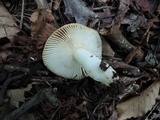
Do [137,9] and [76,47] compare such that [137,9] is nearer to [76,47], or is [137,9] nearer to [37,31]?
[76,47]

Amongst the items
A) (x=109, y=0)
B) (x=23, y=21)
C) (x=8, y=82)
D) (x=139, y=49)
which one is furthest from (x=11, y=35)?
(x=139, y=49)

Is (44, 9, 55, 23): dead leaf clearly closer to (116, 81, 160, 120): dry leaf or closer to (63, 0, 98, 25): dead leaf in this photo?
(63, 0, 98, 25): dead leaf

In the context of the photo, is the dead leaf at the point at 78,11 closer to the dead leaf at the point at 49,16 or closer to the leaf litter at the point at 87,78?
the leaf litter at the point at 87,78

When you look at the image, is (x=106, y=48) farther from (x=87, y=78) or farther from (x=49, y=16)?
(x=49, y=16)

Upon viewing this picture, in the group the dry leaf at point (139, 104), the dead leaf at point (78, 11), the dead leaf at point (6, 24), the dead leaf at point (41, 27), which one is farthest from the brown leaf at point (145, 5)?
the dead leaf at point (6, 24)

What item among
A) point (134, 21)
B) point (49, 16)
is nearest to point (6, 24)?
point (49, 16)

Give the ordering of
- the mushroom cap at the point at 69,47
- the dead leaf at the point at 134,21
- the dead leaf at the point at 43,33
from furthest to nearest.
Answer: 1. the dead leaf at the point at 134,21
2. the dead leaf at the point at 43,33
3. the mushroom cap at the point at 69,47

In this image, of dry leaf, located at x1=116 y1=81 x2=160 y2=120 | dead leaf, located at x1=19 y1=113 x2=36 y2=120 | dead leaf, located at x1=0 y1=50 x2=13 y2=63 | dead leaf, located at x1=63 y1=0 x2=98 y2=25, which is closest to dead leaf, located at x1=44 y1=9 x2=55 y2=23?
dead leaf, located at x1=63 y1=0 x2=98 y2=25
